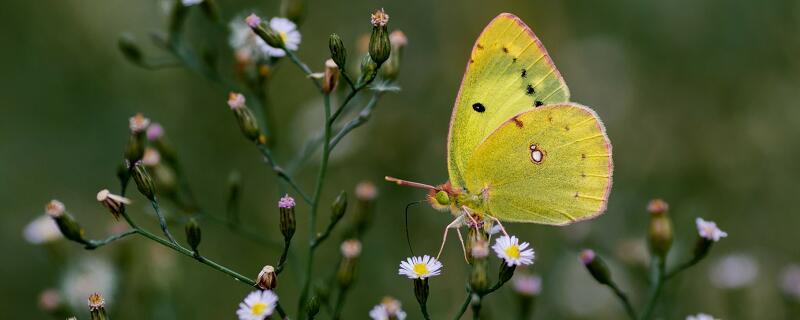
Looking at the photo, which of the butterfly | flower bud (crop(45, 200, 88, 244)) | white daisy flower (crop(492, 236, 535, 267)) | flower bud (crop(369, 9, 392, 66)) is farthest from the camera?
the butterfly

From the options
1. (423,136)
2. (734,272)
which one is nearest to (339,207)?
(734,272)

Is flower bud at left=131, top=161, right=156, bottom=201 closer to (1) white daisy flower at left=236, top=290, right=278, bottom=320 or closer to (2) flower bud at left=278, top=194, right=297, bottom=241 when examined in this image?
(2) flower bud at left=278, top=194, right=297, bottom=241

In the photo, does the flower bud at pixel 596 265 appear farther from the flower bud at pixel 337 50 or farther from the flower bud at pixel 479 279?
the flower bud at pixel 337 50

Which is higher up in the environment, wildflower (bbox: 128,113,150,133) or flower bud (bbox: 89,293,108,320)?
wildflower (bbox: 128,113,150,133)

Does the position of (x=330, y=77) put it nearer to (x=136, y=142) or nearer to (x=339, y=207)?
(x=339, y=207)

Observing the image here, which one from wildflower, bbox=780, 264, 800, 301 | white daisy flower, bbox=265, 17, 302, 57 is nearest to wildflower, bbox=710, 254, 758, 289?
wildflower, bbox=780, 264, 800, 301

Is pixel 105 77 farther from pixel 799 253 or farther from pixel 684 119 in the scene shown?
pixel 799 253
